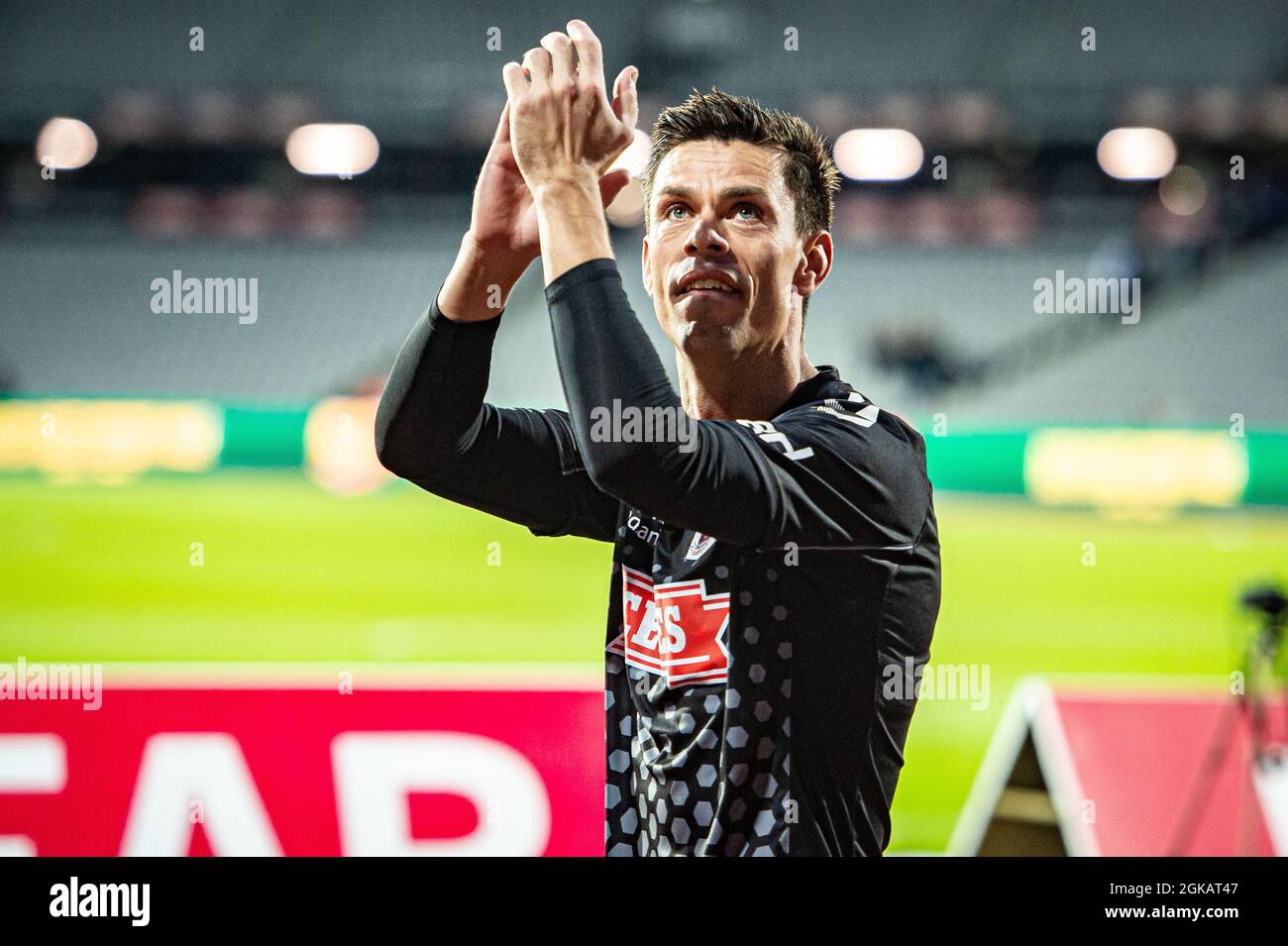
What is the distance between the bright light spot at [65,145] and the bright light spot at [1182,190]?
15.0 feet

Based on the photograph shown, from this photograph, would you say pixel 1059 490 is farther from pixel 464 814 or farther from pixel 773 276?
pixel 773 276

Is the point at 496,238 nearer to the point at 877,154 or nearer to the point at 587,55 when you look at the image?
the point at 587,55

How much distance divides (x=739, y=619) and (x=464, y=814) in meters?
2.42

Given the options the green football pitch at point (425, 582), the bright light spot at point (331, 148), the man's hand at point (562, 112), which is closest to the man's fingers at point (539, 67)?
the man's hand at point (562, 112)

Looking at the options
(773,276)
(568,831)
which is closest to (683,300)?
(773,276)

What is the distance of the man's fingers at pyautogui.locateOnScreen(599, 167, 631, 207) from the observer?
2.03 meters

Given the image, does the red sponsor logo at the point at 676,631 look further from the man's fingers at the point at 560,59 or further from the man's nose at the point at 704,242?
the man's fingers at the point at 560,59

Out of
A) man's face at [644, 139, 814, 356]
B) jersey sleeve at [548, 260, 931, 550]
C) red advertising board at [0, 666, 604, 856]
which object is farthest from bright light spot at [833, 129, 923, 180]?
red advertising board at [0, 666, 604, 856]

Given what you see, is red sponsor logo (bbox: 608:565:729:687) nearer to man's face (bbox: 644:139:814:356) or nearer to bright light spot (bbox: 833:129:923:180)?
man's face (bbox: 644:139:814:356)

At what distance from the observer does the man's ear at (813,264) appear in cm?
235

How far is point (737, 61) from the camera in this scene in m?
3.97

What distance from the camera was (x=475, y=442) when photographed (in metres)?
2.11

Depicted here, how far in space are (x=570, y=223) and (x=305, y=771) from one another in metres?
2.61

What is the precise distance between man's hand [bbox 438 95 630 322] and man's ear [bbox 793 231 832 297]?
1.48 ft
